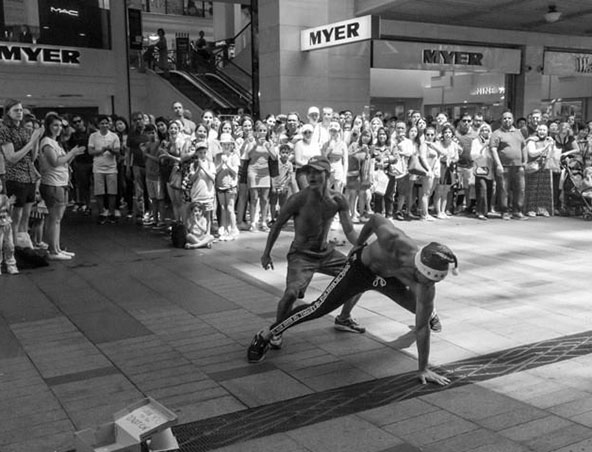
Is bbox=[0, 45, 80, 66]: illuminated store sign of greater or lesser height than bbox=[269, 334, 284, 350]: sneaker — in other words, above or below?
above

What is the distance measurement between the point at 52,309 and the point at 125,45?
14.4 metres

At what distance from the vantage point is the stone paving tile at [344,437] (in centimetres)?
377

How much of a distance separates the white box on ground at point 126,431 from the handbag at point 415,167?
9228 millimetres

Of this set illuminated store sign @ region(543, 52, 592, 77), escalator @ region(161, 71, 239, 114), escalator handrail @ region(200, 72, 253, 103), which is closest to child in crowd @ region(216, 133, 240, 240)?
escalator @ region(161, 71, 239, 114)

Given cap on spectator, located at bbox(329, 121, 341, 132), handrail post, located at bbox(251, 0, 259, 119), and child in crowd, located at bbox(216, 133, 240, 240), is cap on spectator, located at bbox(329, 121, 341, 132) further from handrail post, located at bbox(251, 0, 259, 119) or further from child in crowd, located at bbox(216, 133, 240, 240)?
handrail post, located at bbox(251, 0, 259, 119)

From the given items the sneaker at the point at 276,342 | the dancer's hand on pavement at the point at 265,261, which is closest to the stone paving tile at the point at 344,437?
the sneaker at the point at 276,342

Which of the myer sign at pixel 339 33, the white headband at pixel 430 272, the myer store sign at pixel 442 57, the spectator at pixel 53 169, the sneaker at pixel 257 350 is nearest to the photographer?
the white headband at pixel 430 272

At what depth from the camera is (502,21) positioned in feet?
58.1

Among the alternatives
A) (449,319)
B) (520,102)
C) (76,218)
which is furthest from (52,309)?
(520,102)

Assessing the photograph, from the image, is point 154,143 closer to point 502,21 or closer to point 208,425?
point 208,425

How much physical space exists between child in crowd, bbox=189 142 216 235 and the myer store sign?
849 centimetres

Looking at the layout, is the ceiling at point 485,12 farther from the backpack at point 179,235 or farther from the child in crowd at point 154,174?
the backpack at point 179,235

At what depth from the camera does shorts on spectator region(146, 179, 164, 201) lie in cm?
1118

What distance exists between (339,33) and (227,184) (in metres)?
5.71
